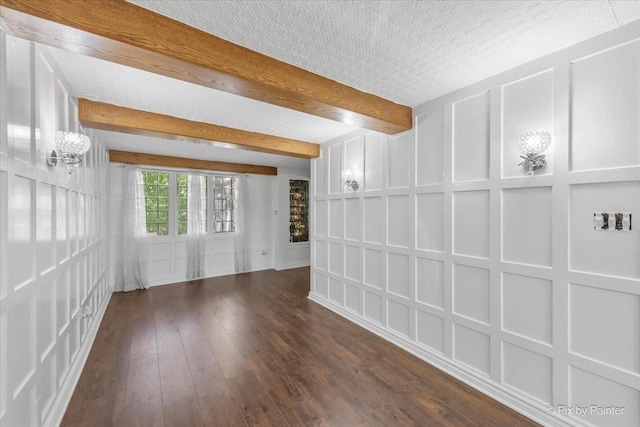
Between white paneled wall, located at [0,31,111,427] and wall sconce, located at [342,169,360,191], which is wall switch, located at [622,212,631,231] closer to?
wall sconce, located at [342,169,360,191]

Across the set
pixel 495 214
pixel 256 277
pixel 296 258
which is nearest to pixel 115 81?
pixel 495 214

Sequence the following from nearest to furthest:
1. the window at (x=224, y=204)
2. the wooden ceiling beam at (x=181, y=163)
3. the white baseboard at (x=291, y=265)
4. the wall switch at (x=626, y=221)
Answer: the wall switch at (x=626, y=221)
the wooden ceiling beam at (x=181, y=163)
the window at (x=224, y=204)
the white baseboard at (x=291, y=265)

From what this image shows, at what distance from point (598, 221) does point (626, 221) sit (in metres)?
0.11

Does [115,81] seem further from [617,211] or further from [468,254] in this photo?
[617,211]

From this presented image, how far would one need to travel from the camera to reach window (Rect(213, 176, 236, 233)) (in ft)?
19.2

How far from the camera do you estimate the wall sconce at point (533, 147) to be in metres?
1.74

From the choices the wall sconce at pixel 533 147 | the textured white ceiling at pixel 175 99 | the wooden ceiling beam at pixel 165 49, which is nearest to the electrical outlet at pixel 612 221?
the wall sconce at pixel 533 147

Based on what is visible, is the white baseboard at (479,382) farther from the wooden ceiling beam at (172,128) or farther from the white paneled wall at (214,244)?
the white paneled wall at (214,244)

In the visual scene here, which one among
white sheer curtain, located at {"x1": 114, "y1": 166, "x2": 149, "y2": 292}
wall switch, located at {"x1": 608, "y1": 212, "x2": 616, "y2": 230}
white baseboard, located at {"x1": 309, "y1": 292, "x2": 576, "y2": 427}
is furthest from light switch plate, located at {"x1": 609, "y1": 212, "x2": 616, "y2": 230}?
white sheer curtain, located at {"x1": 114, "y1": 166, "x2": 149, "y2": 292}

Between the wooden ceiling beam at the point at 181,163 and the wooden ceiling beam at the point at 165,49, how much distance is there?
3940 millimetres

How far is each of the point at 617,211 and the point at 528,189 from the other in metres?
0.46

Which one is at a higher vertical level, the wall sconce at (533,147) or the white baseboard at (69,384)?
the wall sconce at (533,147)

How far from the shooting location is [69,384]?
2.04 metres

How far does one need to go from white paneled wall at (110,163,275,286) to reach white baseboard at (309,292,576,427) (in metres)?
3.77
